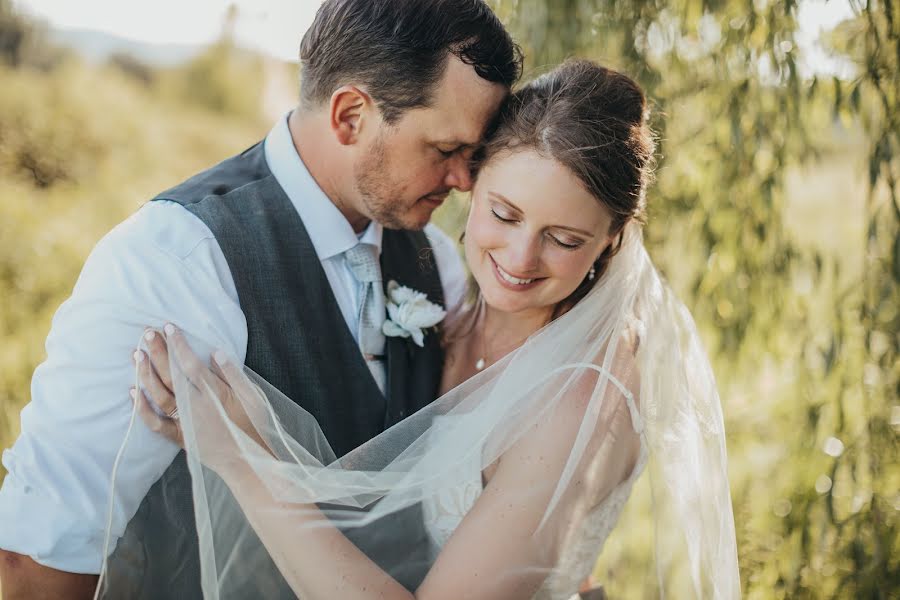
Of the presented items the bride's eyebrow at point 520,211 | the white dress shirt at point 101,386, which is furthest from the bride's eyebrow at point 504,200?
the white dress shirt at point 101,386

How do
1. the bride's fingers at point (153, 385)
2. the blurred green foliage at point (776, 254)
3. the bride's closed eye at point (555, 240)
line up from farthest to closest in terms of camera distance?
the blurred green foliage at point (776, 254) → the bride's closed eye at point (555, 240) → the bride's fingers at point (153, 385)

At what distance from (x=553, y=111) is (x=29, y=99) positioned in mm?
6961

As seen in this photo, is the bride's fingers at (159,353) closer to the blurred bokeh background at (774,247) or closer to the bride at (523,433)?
the bride at (523,433)

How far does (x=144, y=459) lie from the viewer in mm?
1440

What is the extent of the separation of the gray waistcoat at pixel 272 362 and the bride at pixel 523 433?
91mm

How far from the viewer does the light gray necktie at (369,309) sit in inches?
71.9

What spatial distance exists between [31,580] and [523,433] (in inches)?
37.7

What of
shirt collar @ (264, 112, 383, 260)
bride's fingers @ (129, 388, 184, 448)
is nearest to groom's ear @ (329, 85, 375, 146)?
shirt collar @ (264, 112, 383, 260)

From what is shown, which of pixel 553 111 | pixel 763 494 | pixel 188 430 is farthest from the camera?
pixel 763 494

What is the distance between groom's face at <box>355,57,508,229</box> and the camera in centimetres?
178

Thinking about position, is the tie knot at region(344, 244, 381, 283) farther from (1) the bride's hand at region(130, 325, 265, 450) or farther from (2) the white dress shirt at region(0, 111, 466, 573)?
(1) the bride's hand at region(130, 325, 265, 450)

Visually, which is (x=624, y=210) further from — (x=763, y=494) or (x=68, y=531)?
(x=763, y=494)

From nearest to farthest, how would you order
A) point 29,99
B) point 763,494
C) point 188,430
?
point 188,430 < point 763,494 < point 29,99

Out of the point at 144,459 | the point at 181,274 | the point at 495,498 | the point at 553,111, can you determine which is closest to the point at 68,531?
the point at 144,459
